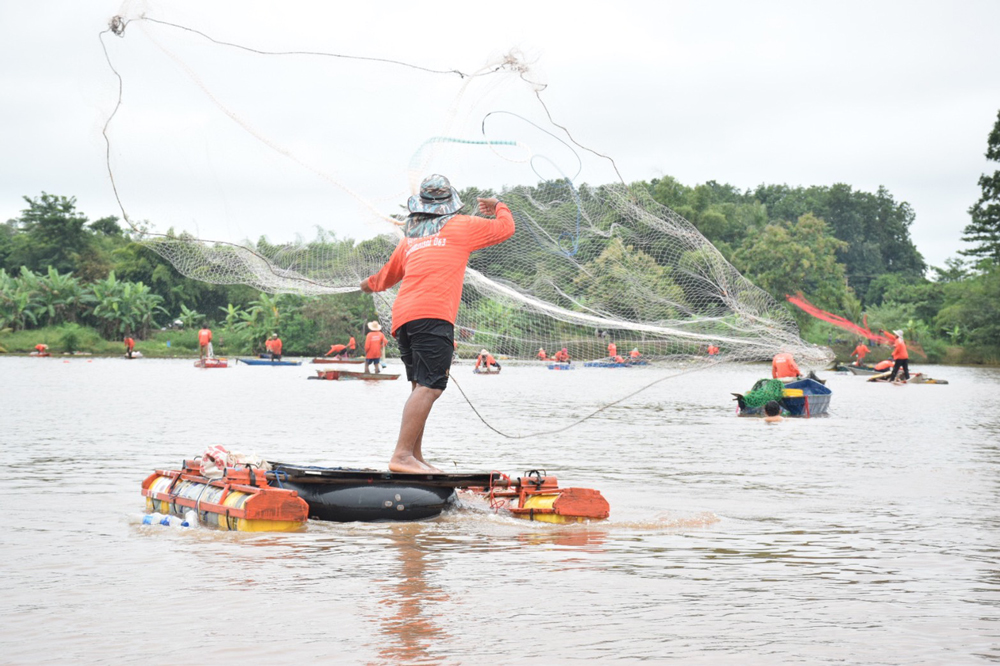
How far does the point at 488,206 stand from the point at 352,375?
27500 millimetres

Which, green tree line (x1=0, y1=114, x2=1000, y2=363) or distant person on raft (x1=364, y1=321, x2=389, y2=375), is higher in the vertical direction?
green tree line (x1=0, y1=114, x2=1000, y2=363)

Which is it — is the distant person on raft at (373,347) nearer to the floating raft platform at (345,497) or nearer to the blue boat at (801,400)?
the blue boat at (801,400)

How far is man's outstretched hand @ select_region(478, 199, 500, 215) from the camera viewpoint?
921 centimetres

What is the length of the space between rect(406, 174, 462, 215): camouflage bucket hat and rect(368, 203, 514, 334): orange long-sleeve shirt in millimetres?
135

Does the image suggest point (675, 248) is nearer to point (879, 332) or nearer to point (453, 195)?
point (453, 195)

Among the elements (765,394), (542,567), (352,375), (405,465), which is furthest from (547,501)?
(352,375)

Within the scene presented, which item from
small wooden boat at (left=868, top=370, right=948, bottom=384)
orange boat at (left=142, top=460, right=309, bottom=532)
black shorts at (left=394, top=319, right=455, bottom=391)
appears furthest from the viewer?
small wooden boat at (left=868, top=370, right=948, bottom=384)

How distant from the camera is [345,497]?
8.74 m

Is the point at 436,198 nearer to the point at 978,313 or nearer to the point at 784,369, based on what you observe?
the point at 784,369

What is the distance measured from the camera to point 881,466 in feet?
45.4

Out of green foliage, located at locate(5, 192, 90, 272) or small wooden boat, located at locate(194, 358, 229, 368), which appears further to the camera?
green foliage, located at locate(5, 192, 90, 272)

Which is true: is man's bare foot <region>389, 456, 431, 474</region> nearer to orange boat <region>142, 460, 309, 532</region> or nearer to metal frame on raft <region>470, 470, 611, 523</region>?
metal frame on raft <region>470, 470, 611, 523</region>

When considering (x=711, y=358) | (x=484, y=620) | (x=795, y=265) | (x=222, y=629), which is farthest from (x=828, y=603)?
(x=795, y=265)

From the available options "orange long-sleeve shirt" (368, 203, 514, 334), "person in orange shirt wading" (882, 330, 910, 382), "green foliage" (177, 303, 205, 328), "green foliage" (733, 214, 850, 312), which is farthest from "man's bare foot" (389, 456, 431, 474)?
"green foliage" (177, 303, 205, 328)
